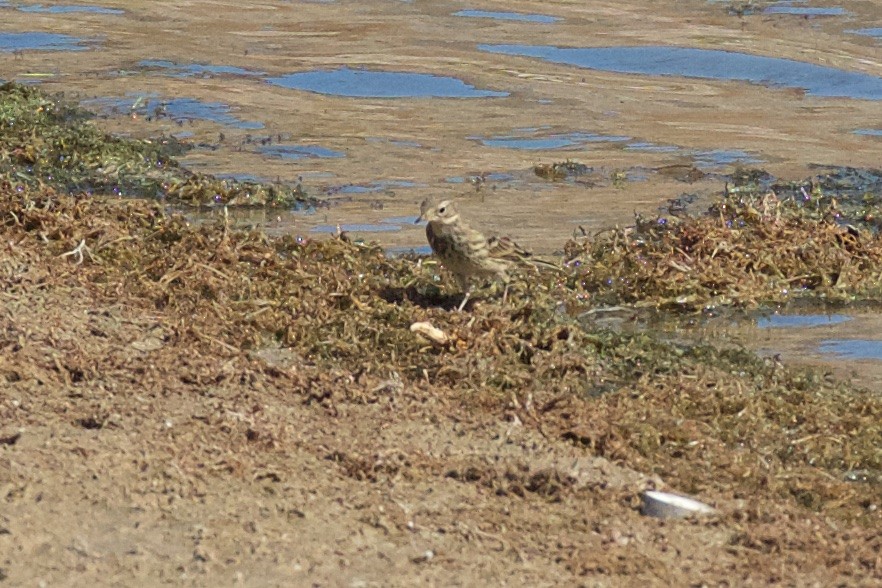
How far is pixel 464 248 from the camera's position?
28.7 ft

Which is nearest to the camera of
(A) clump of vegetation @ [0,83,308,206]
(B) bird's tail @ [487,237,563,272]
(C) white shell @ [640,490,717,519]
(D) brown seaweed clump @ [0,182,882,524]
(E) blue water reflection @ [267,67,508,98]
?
(C) white shell @ [640,490,717,519]

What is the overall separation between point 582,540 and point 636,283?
4140 mm

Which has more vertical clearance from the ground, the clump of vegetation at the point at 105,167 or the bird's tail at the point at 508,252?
the bird's tail at the point at 508,252

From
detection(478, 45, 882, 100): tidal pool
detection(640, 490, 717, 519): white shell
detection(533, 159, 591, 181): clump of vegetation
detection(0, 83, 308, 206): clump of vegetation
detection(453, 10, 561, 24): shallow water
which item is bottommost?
detection(533, 159, 591, 181): clump of vegetation

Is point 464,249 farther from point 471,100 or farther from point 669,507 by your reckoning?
point 471,100

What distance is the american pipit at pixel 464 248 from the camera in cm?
877

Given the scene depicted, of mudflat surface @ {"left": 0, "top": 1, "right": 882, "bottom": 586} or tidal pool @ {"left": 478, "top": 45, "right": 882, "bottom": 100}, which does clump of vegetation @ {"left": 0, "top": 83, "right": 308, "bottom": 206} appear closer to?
mudflat surface @ {"left": 0, "top": 1, "right": 882, "bottom": 586}

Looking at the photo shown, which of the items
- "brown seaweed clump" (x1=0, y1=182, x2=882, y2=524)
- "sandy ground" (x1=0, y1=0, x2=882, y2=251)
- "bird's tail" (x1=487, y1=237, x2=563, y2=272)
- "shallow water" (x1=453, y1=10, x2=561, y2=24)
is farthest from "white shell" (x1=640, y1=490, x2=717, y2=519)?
"shallow water" (x1=453, y1=10, x2=561, y2=24)

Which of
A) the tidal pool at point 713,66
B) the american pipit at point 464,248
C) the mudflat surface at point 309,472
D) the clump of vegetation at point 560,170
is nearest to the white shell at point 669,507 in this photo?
the mudflat surface at point 309,472

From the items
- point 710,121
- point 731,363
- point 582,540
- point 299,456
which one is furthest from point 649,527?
point 710,121

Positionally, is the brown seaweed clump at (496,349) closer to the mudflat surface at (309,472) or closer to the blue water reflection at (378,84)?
the mudflat surface at (309,472)

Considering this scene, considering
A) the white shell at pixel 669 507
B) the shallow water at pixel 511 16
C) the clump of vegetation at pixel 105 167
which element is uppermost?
the shallow water at pixel 511 16

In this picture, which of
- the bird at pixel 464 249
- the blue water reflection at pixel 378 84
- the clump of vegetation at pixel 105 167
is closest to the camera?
the bird at pixel 464 249

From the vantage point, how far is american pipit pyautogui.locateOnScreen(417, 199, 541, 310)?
8.77 meters
